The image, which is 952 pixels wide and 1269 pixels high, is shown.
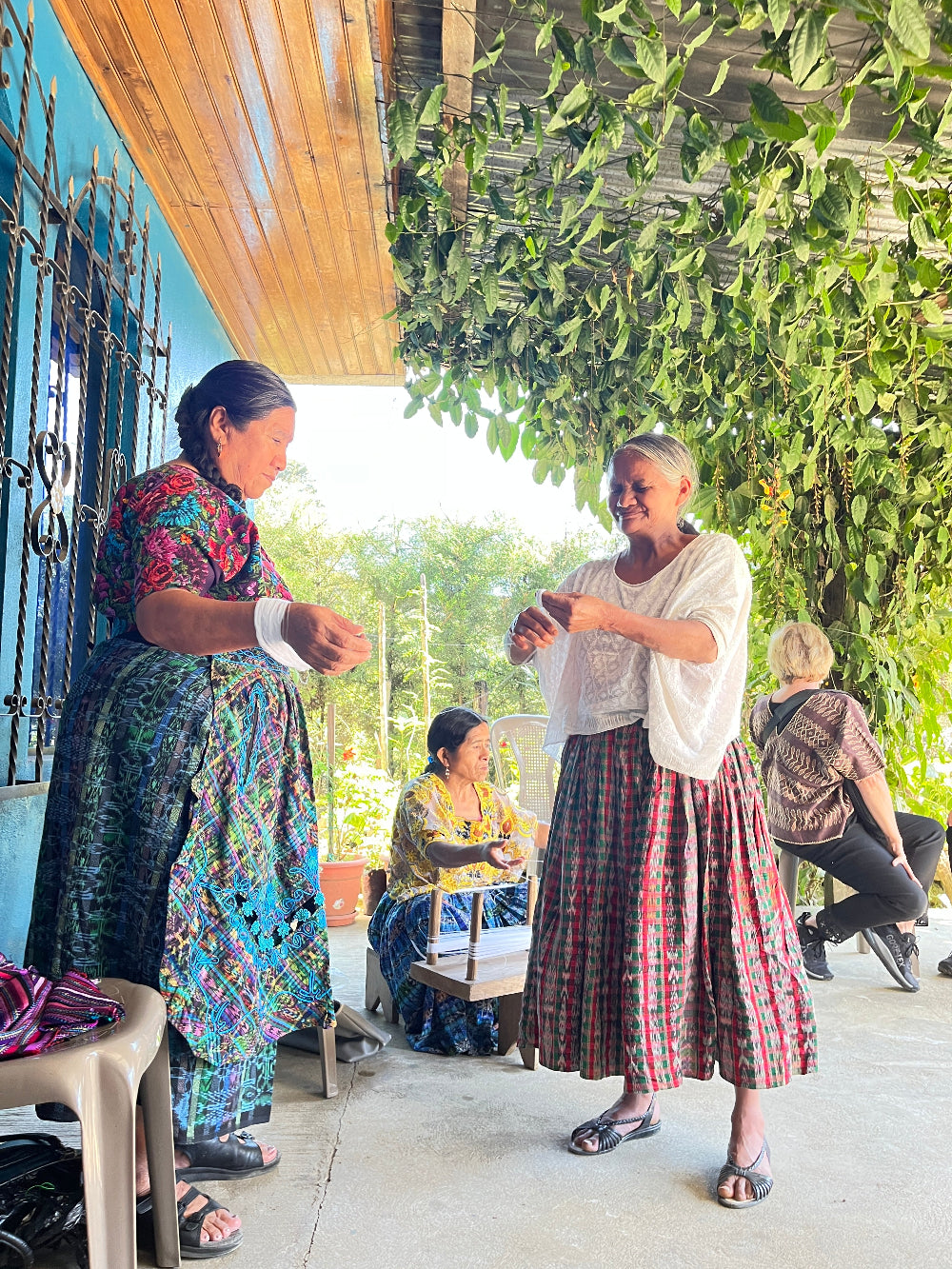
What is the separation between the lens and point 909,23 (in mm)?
2039

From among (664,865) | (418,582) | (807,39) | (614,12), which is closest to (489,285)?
(614,12)

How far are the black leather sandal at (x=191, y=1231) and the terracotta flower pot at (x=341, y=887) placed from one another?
325 cm

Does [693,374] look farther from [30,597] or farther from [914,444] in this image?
[30,597]

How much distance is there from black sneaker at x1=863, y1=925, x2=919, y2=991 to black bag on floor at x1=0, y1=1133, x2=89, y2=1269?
11.2 ft

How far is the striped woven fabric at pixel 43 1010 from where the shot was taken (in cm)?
139

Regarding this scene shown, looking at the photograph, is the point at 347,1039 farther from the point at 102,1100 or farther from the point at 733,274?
the point at 733,274

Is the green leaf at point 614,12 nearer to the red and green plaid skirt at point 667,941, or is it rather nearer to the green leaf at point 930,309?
the red and green plaid skirt at point 667,941

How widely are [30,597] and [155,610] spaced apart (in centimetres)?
98

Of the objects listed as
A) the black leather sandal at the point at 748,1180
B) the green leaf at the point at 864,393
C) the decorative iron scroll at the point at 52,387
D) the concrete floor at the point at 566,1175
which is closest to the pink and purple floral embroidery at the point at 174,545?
the decorative iron scroll at the point at 52,387

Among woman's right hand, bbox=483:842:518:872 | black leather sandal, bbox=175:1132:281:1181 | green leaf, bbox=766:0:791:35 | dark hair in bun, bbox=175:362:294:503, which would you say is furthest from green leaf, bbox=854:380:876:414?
black leather sandal, bbox=175:1132:281:1181

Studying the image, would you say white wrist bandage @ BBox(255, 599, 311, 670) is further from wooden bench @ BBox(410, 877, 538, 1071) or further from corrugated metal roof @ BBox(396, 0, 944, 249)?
corrugated metal roof @ BBox(396, 0, 944, 249)

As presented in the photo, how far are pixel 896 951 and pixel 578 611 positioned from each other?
292cm

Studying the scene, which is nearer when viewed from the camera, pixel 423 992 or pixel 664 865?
pixel 664 865

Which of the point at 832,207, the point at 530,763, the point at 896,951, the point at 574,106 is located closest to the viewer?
the point at 574,106
